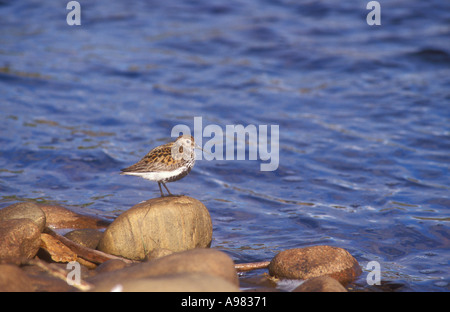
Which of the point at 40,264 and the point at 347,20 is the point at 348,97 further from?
the point at 40,264

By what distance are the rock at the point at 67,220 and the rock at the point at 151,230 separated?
123 cm

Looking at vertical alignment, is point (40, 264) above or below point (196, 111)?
below

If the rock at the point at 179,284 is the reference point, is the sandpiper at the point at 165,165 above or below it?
above

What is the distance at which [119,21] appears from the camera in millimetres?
22750

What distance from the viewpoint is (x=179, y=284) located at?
568 centimetres

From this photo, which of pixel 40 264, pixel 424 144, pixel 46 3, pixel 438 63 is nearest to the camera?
pixel 40 264

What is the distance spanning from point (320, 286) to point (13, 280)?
3.40 meters

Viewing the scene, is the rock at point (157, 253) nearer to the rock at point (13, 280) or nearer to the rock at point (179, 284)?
the rock at point (179, 284)

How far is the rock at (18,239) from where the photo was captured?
23.0ft

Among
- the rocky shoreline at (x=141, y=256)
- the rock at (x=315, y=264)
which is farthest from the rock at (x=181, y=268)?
the rock at (x=315, y=264)

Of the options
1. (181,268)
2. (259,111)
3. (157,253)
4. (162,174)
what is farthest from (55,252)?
(259,111)

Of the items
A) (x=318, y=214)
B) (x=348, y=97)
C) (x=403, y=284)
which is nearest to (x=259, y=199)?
(x=318, y=214)

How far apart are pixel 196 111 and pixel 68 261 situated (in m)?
8.79
